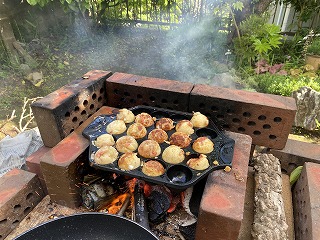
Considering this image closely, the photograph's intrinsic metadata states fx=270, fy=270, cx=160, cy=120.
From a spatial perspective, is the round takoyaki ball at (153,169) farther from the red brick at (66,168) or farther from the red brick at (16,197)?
the red brick at (16,197)

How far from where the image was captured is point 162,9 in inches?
361

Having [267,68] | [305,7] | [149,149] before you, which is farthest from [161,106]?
[305,7]

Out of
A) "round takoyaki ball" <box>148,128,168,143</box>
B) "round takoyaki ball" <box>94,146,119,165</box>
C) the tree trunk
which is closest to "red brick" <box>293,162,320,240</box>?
"round takoyaki ball" <box>148,128,168,143</box>

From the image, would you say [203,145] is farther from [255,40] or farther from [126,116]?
[255,40]

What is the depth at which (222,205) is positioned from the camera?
74.7 inches

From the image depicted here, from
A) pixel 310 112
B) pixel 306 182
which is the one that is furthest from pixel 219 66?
pixel 306 182

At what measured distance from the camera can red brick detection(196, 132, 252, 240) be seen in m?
1.84

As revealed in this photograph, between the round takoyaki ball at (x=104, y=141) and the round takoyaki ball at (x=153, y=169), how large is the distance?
0.41 meters

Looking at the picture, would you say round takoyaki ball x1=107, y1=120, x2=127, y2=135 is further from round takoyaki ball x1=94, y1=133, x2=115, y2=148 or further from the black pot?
the black pot

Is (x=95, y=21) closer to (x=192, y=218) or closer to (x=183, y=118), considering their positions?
(x=183, y=118)

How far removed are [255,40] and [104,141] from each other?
570cm

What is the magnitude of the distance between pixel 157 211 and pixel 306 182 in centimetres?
141

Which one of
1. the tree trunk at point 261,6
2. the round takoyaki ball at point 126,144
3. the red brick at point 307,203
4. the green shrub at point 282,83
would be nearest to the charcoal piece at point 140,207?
the round takoyaki ball at point 126,144

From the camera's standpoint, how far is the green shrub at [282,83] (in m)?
5.86
